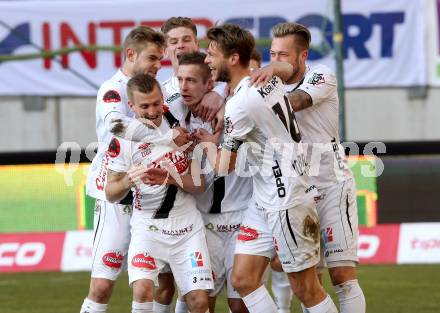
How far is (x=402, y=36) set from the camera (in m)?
19.2

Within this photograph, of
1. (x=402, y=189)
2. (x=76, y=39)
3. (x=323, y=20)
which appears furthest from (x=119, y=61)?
(x=402, y=189)

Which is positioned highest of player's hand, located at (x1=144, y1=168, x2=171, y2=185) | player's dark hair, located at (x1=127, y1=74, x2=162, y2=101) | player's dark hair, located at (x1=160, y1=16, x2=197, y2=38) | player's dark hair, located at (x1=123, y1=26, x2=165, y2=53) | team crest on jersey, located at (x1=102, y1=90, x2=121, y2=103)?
player's dark hair, located at (x1=160, y1=16, x2=197, y2=38)

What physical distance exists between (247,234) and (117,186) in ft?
3.07

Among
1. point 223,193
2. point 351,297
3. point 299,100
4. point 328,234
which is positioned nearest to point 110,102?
point 223,193

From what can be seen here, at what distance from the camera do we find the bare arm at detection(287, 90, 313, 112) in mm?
7457

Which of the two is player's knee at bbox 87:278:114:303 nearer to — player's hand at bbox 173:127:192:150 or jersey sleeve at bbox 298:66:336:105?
player's hand at bbox 173:127:192:150

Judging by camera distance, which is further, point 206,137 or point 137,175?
point 206,137

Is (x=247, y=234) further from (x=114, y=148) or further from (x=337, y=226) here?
(x=114, y=148)

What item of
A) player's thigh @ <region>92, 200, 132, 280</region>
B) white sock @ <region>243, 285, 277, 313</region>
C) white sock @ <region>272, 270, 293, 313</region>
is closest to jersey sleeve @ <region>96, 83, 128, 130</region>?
player's thigh @ <region>92, 200, 132, 280</region>

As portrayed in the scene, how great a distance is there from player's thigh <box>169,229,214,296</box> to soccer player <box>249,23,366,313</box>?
3.01 ft

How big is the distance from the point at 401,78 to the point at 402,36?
75 centimetres

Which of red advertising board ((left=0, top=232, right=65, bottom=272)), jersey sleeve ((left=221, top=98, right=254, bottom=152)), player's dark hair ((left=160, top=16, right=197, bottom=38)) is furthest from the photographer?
red advertising board ((left=0, top=232, right=65, bottom=272))

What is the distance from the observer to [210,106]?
7586 millimetres

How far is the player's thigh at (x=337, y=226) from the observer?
7766mm
